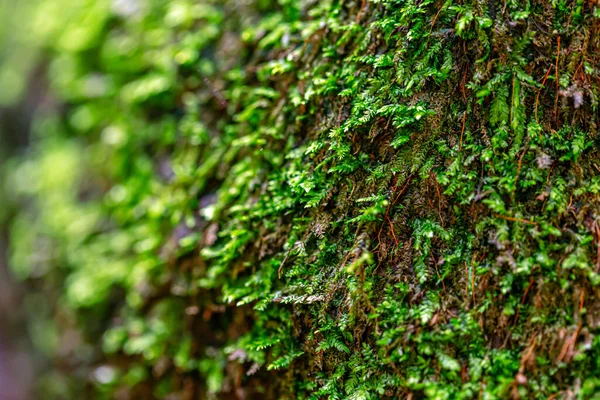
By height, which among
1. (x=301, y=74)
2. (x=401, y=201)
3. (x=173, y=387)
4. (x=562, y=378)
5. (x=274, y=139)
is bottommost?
(x=173, y=387)

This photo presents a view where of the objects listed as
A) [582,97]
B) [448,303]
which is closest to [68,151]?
[448,303]

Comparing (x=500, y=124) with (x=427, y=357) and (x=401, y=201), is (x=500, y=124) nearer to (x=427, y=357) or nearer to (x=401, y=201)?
(x=401, y=201)

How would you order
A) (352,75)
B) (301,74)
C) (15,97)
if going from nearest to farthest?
(352,75) < (301,74) < (15,97)

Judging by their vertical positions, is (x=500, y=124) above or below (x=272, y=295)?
above

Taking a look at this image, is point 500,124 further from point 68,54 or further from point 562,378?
point 68,54

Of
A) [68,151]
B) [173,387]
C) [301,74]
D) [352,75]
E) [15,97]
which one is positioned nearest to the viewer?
[352,75]

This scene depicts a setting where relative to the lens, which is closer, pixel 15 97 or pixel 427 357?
pixel 427 357
